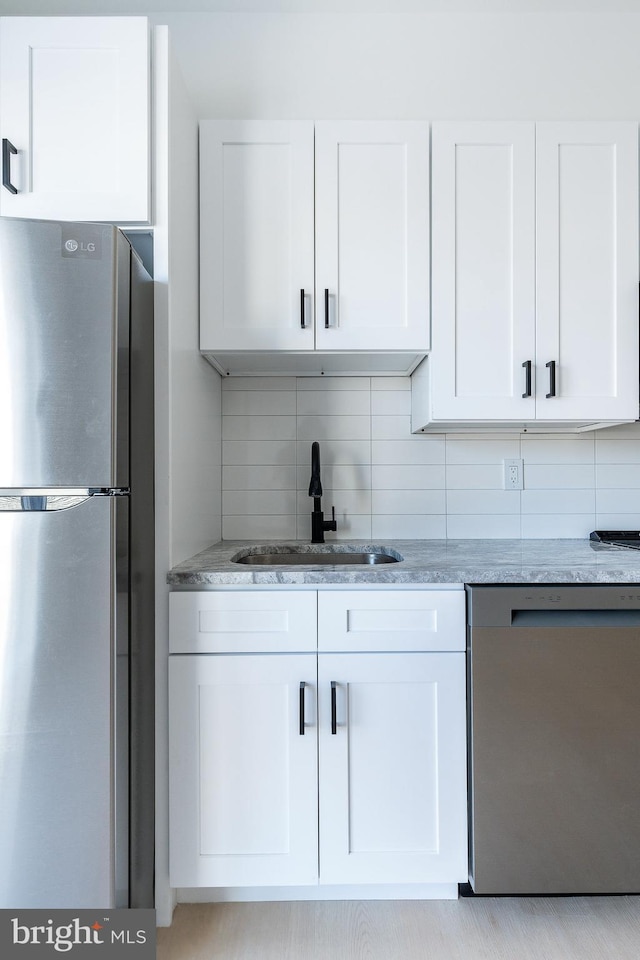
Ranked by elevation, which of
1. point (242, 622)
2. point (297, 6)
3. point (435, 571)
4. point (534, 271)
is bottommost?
point (242, 622)

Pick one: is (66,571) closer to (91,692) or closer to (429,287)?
(91,692)

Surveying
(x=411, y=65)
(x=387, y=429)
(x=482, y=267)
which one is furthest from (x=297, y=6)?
(x=387, y=429)

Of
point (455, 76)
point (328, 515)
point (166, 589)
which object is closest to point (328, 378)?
point (328, 515)

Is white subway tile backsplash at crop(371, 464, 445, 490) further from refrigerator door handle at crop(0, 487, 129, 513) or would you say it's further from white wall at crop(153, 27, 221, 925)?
refrigerator door handle at crop(0, 487, 129, 513)

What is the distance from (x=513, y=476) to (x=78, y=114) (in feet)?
5.75

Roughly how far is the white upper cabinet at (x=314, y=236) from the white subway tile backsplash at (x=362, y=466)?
37 cm

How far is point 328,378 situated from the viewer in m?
2.12

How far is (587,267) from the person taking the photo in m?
1.78

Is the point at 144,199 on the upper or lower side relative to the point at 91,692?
upper

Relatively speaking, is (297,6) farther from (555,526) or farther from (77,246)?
(555,526)

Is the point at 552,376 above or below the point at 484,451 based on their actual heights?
above

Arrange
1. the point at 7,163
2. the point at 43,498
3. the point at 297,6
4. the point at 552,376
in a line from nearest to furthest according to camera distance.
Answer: the point at 43,498, the point at 7,163, the point at 552,376, the point at 297,6

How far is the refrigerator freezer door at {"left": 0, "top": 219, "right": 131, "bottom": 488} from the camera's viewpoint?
1.23 metres

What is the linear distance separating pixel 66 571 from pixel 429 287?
131 centimetres
